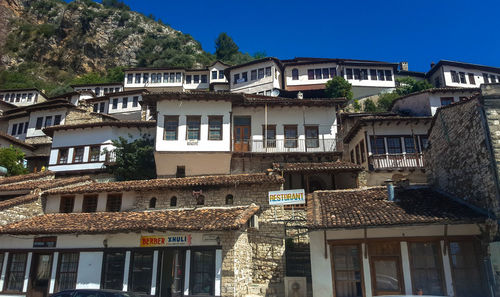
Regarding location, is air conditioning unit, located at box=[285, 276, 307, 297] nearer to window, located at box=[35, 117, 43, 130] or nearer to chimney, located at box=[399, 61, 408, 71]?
window, located at box=[35, 117, 43, 130]

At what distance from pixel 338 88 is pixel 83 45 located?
6208 cm

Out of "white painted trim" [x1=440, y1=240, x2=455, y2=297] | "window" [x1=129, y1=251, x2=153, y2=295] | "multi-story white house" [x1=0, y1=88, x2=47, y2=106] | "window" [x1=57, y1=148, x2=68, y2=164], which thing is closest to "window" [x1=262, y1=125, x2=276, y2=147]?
"window" [x1=129, y1=251, x2=153, y2=295]

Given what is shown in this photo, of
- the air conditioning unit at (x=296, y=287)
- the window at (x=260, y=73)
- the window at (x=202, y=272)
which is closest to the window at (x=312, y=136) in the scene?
the air conditioning unit at (x=296, y=287)

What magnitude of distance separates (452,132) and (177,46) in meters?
72.7

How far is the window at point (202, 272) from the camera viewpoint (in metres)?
14.5

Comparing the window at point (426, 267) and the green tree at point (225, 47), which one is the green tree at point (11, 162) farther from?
the green tree at point (225, 47)

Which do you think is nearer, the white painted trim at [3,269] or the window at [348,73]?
the white painted trim at [3,269]

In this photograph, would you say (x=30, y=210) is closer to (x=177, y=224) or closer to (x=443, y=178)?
(x=177, y=224)

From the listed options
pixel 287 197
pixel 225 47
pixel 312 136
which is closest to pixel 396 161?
pixel 312 136

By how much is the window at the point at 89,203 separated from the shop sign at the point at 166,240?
5.32m

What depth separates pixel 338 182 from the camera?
937 inches

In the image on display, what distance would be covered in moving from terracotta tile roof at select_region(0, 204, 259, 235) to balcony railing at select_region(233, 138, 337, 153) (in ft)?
29.4

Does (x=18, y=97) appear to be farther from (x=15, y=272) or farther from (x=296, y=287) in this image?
(x=296, y=287)

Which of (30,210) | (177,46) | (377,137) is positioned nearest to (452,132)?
(377,137)
